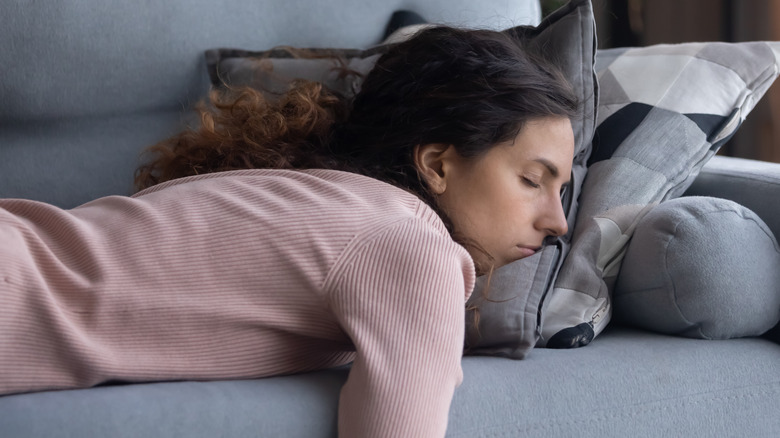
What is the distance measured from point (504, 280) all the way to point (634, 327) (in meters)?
0.20

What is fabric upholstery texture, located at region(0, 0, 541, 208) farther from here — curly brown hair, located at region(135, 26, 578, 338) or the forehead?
the forehead

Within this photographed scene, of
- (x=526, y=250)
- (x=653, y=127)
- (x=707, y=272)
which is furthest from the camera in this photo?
(x=653, y=127)

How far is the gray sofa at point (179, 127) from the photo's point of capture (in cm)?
75

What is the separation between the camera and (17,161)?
55.0 inches

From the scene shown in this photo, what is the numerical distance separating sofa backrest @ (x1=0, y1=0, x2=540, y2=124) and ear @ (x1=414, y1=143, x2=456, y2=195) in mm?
619

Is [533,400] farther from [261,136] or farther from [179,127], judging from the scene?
[179,127]

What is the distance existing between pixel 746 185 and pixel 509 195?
1.24 ft

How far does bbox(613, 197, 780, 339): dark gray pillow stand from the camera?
1.00 m

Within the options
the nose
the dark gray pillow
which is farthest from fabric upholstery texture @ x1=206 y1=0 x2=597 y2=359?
the dark gray pillow

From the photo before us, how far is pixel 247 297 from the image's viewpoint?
0.83 m

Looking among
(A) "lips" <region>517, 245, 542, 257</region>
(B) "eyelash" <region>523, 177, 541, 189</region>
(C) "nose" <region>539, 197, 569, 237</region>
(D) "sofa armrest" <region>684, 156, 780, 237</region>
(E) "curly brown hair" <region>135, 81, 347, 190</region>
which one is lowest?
(D) "sofa armrest" <region>684, 156, 780, 237</region>

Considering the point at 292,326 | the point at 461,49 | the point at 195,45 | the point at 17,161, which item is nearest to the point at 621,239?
the point at 461,49

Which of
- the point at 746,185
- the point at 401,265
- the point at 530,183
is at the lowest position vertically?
the point at 746,185

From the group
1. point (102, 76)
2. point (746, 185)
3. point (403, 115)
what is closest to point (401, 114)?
point (403, 115)
